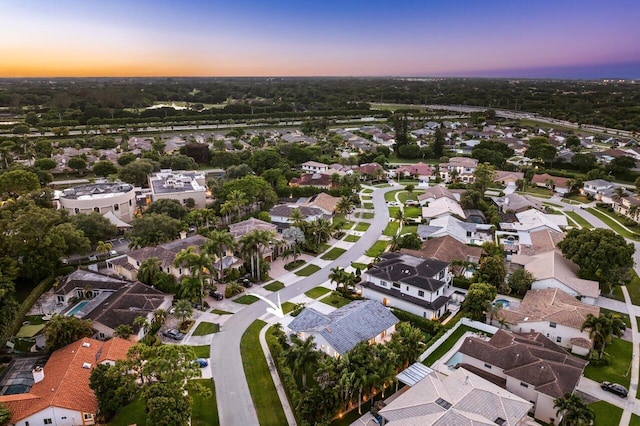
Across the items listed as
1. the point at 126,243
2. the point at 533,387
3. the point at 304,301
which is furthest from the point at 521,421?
the point at 126,243

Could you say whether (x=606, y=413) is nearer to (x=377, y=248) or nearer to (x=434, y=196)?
(x=377, y=248)

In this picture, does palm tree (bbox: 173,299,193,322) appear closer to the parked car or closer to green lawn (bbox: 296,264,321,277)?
the parked car

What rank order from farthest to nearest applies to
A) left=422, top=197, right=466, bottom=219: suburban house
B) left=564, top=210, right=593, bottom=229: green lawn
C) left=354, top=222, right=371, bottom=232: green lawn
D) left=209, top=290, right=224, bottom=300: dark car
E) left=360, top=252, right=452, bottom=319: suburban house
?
left=564, top=210, right=593, bottom=229: green lawn, left=422, top=197, right=466, bottom=219: suburban house, left=354, top=222, right=371, bottom=232: green lawn, left=209, top=290, right=224, bottom=300: dark car, left=360, top=252, right=452, bottom=319: suburban house

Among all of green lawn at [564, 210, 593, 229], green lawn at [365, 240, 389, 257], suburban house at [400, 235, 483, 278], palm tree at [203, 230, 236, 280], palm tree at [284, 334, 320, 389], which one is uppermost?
palm tree at [203, 230, 236, 280]

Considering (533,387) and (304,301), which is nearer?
(533,387)

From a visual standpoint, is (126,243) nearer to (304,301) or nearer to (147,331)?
(147,331)

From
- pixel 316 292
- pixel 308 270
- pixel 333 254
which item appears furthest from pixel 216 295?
pixel 333 254

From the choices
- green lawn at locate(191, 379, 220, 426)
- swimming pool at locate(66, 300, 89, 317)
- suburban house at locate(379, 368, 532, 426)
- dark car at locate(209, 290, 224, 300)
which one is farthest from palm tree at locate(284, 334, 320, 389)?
swimming pool at locate(66, 300, 89, 317)
